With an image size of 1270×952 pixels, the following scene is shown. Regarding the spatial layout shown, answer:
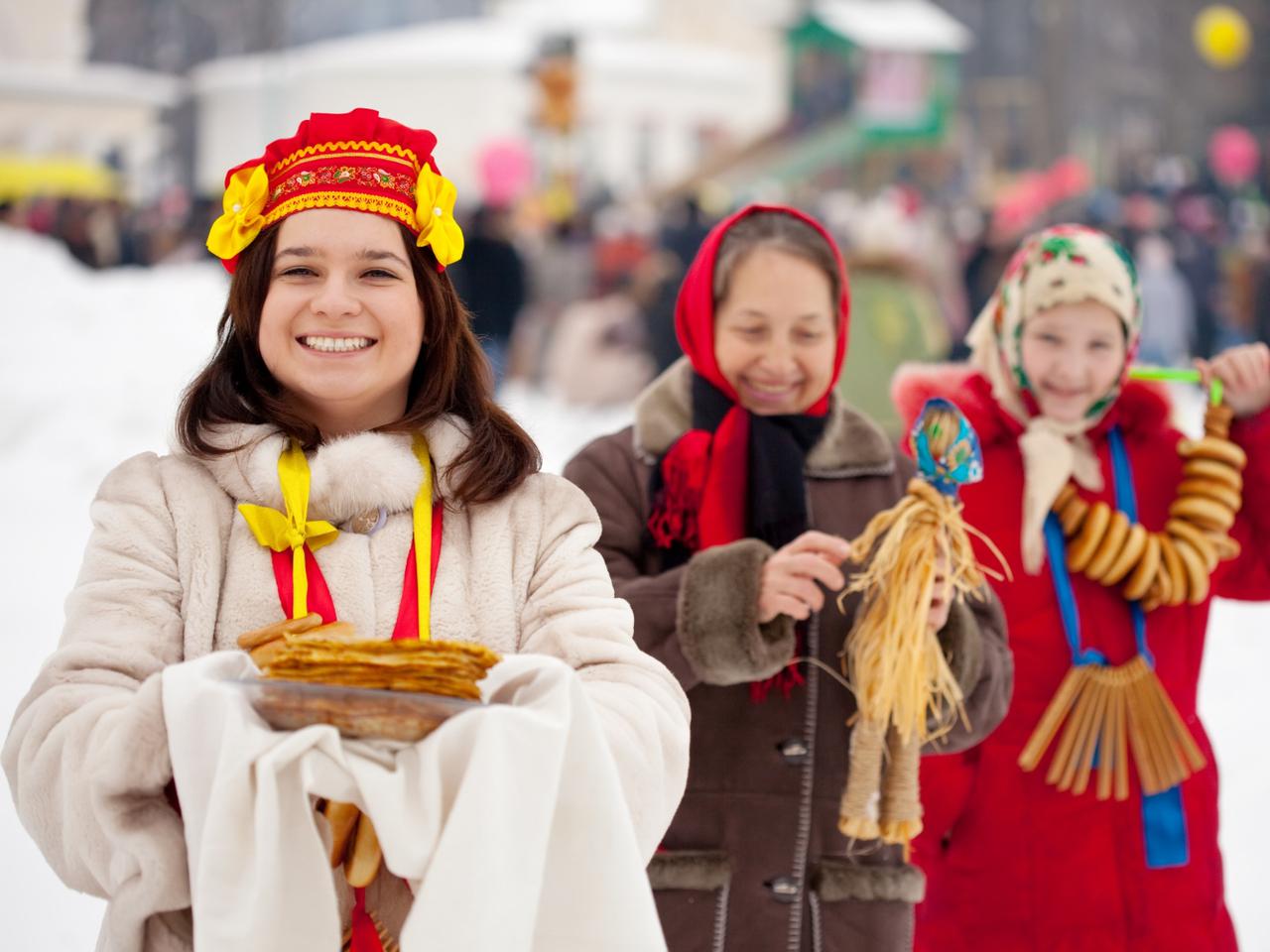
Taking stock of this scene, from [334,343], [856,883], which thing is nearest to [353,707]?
[334,343]

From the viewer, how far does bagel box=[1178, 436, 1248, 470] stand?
102 inches

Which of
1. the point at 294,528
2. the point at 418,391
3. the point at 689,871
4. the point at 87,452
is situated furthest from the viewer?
the point at 87,452

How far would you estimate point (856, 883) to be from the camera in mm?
2219

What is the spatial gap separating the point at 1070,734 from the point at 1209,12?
36927 mm

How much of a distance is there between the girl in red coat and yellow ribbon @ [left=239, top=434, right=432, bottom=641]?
3.76ft

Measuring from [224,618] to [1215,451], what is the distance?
1.71 m

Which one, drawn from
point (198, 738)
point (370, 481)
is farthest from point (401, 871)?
point (370, 481)

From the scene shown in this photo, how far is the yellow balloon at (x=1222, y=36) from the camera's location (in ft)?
96.3

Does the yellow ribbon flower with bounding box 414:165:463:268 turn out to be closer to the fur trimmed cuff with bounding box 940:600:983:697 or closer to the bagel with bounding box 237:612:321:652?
the bagel with bounding box 237:612:321:652

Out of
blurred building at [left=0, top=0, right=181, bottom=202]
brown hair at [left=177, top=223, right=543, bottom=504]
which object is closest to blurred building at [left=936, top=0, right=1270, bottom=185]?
blurred building at [left=0, top=0, right=181, bottom=202]

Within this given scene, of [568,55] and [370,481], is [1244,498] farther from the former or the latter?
[568,55]

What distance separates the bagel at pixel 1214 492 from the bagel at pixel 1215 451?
4cm

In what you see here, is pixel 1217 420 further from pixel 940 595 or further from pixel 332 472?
pixel 332 472

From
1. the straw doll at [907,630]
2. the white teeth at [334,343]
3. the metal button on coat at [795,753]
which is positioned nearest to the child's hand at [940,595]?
the straw doll at [907,630]
